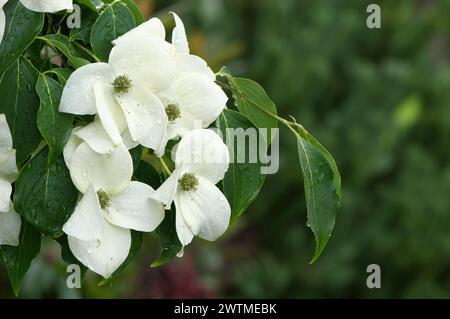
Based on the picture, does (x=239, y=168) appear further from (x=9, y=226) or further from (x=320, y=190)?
(x=9, y=226)

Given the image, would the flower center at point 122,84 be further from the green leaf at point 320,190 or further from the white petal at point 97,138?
the green leaf at point 320,190

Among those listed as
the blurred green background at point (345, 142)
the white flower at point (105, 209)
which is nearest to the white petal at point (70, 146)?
the white flower at point (105, 209)

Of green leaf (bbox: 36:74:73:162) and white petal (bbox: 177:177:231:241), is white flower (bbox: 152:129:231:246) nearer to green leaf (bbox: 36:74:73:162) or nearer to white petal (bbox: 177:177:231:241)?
white petal (bbox: 177:177:231:241)

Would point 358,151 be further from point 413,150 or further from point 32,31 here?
point 32,31

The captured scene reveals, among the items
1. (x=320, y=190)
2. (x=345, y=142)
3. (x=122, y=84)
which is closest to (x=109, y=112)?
(x=122, y=84)
